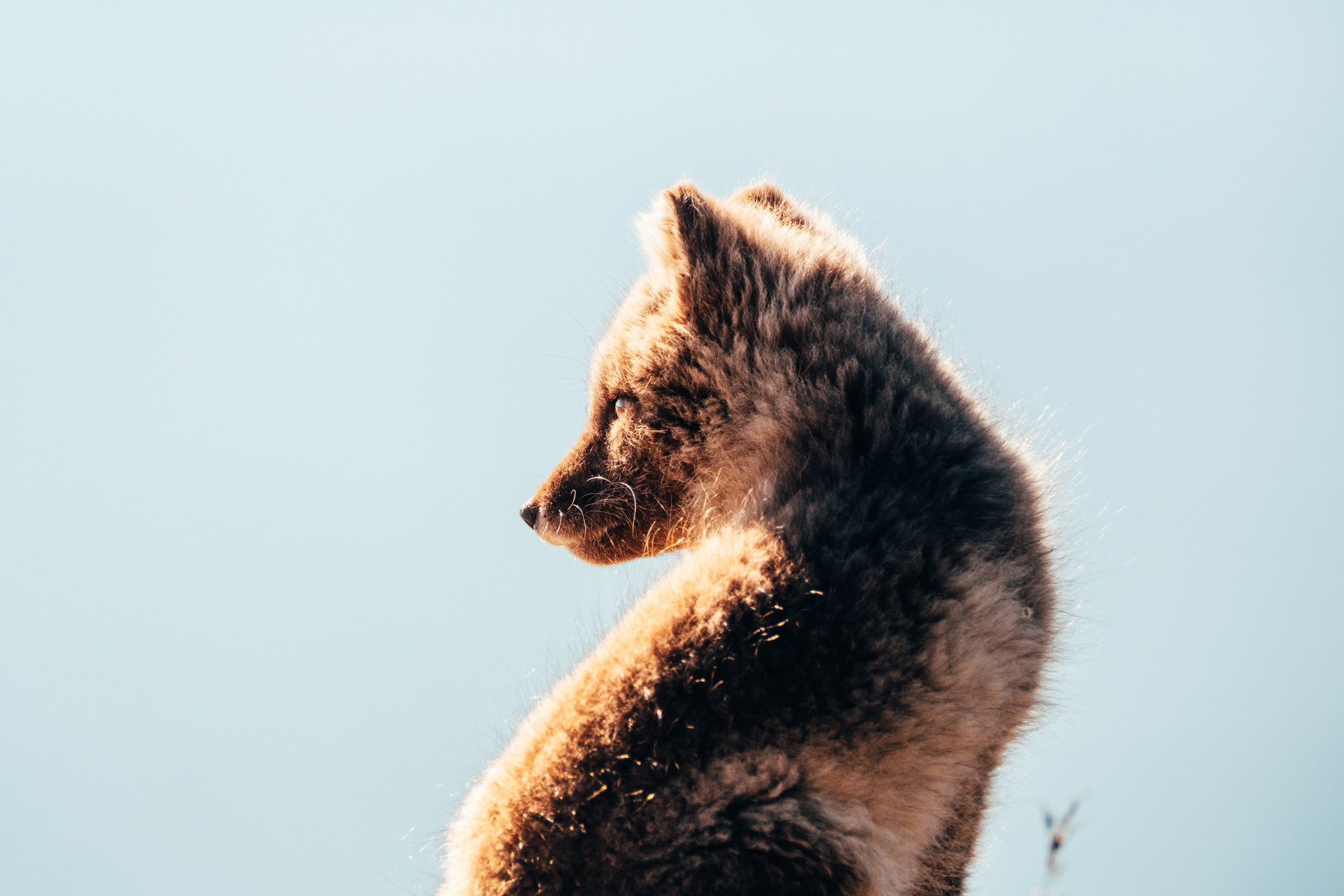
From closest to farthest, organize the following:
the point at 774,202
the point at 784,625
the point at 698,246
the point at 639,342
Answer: the point at 784,625, the point at 698,246, the point at 639,342, the point at 774,202

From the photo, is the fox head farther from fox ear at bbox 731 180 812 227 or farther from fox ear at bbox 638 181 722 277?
fox ear at bbox 731 180 812 227

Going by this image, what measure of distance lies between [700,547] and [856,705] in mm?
712

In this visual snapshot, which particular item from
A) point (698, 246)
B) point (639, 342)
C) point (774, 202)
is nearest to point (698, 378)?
point (639, 342)

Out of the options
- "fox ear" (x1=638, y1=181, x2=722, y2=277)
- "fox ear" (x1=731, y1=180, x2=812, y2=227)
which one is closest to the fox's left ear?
"fox ear" (x1=638, y1=181, x2=722, y2=277)

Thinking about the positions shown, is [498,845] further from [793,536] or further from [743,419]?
[743,419]

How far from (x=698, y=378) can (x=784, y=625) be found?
104 centimetres

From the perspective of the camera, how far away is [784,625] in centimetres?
242

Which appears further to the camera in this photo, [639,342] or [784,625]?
[639,342]

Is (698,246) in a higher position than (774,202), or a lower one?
lower

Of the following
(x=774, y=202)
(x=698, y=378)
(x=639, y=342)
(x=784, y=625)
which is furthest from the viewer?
(x=774, y=202)

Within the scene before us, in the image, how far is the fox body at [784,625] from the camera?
225cm

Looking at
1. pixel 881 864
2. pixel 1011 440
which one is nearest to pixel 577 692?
pixel 881 864

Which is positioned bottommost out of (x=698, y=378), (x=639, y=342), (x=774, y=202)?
(x=698, y=378)

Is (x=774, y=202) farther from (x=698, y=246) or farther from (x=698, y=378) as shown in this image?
(x=698, y=378)
